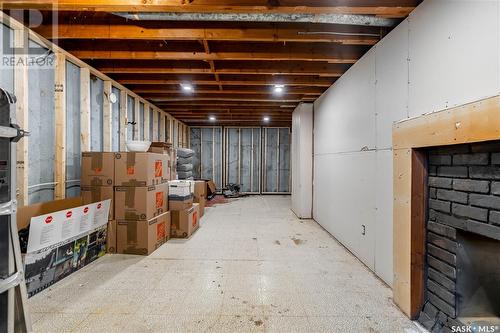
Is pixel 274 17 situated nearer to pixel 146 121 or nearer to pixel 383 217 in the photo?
pixel 383 217

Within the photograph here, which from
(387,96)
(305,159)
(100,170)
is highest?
(387,96)

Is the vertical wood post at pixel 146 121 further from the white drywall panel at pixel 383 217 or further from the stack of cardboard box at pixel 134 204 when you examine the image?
the white drywall panel at pixel 383 217

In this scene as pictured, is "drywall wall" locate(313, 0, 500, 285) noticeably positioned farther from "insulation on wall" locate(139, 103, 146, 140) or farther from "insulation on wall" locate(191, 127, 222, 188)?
"insulation on wall" locate(191, 127, 222, 188)

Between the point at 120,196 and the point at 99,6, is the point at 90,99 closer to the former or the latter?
the point at 120,196

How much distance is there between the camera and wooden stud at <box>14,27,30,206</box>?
2.31m

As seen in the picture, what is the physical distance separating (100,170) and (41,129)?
2.39 ft

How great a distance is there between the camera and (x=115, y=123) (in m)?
4.01

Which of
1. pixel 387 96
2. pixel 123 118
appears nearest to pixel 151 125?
pixel 123 118

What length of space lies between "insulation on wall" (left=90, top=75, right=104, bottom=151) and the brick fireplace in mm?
4007

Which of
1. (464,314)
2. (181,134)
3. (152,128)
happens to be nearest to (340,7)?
(464,314)

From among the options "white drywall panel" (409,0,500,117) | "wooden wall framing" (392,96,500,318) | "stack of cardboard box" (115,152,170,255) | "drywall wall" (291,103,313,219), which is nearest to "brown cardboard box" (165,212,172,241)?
"stack of cardboard box" (115,152,170,255)

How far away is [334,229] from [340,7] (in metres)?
2.92

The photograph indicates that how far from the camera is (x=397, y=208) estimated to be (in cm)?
199

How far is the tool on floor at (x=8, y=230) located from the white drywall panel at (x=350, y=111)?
114 inches
